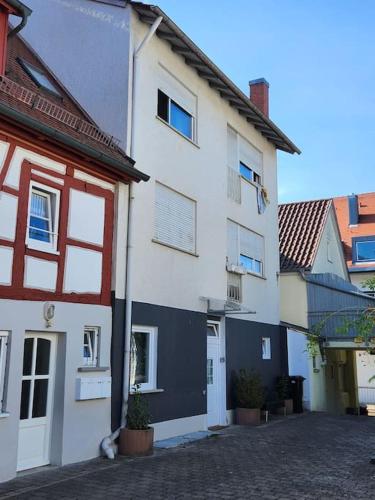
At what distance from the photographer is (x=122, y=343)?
34.6 feet

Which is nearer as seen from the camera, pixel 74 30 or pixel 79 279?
pixel 79 279

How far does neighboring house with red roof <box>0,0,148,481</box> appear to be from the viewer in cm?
850

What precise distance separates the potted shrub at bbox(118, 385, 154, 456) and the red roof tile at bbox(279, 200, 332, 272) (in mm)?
11092

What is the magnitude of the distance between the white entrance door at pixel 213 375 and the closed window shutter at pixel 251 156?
18.3 feet

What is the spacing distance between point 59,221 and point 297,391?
1104 cm

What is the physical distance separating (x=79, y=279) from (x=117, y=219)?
1604 mm

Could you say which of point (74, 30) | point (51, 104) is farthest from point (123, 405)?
point (74, 30)

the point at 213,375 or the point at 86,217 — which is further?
the point at 213,375

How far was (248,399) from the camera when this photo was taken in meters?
14.6

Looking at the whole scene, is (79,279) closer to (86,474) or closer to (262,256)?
(86,474)

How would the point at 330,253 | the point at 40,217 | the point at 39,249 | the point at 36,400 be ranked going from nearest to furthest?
the point at 36,400, the point at 39,249, the point at 40,217, the point at 330,253

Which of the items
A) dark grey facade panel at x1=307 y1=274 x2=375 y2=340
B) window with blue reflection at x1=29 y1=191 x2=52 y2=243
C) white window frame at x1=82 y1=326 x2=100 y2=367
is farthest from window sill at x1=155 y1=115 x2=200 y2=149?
dark grey facade panel at x1=307 y1=274 x2=375 y2=340

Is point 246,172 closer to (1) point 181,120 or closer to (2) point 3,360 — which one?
(1) point 181,120

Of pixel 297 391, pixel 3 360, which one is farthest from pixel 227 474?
pixel 297 391
